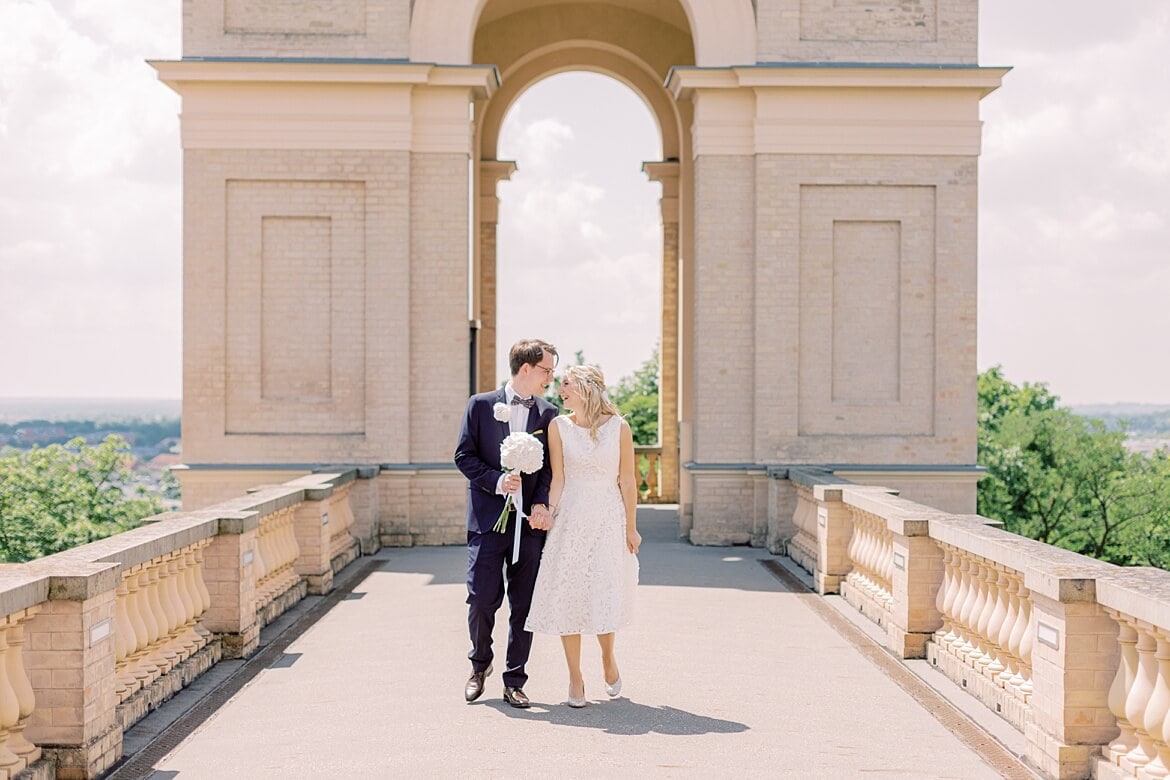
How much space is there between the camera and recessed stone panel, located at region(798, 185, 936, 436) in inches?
692

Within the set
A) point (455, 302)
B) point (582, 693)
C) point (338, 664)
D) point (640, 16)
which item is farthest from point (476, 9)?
point (582, 693)

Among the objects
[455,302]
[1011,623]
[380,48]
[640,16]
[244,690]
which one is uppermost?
[640,16]

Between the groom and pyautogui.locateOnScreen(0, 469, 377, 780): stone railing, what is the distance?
76.3 inches

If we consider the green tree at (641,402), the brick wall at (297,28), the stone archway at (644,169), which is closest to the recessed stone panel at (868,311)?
the brick wall at (297,28)

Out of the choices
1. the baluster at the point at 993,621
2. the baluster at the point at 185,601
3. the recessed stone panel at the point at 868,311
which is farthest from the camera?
the recessed stone panel at the point at 868,311

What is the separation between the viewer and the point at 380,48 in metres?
17.5

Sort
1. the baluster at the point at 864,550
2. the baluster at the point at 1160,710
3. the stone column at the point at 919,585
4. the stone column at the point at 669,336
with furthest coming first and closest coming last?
the stone column at the point at 669,336 → the baluster at the point at 864,550 → the stone column at the point at 919,585 → the baluster at the point at 1160,710

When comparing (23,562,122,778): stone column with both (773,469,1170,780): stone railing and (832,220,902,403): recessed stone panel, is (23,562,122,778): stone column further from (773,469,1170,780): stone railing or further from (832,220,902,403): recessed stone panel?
(832,220,902,403): recessed stone panel

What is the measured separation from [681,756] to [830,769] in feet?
2.44

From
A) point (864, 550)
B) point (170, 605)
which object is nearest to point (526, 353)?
point (170, 605)

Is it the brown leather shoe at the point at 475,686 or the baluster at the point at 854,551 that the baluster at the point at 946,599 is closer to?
the baluster at the point at 854,551

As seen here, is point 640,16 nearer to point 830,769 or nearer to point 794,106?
point 794,106

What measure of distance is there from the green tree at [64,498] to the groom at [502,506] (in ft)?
106

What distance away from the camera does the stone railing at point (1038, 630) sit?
6.17 metres
